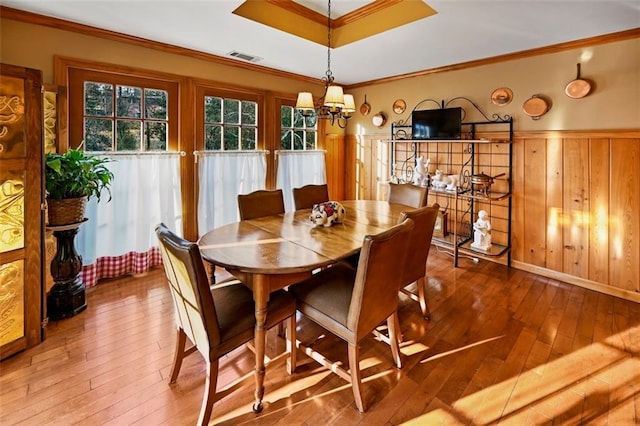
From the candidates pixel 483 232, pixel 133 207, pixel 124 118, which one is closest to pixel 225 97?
pixel 124 118

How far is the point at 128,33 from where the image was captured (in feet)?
10.5

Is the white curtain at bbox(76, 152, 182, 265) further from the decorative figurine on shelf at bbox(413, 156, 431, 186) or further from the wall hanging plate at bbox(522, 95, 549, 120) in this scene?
the wall hanging plate at bbox(522, 95, 549, 120)

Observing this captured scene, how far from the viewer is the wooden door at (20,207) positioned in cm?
209

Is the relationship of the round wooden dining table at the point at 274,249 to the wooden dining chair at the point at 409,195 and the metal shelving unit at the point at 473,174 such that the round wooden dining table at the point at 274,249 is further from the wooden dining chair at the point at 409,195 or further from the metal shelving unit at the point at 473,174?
the metal shelving unit at the point at 473,174

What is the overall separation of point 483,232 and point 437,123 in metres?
1.45

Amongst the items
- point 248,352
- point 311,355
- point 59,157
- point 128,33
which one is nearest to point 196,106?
point 128,33

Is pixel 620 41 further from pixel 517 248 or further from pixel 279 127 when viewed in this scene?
pixel 279 127

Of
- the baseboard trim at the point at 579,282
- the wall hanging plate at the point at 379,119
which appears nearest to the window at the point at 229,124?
the wall hanging plate at the point at 379,119

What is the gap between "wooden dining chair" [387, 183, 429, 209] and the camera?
336 cm

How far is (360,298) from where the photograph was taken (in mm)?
1724

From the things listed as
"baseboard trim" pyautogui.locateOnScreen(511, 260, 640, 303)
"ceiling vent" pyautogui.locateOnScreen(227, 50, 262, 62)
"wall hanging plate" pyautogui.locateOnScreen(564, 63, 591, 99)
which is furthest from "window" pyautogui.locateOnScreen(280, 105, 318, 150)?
"baseboard trim" pyautogui.locateOnScreen(511, 260, 640, 303)

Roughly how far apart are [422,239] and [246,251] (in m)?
1.26

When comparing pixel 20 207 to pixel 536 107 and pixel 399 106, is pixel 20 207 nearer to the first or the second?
pixel 399 106

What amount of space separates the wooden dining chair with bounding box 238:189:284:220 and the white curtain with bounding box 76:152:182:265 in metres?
1.21
